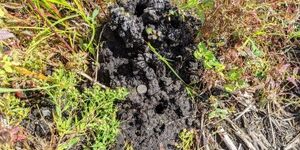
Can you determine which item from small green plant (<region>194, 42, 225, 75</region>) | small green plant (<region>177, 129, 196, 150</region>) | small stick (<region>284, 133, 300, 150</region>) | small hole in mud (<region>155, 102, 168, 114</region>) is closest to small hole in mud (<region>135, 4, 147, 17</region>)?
small green plant (<region>194, 42, 225, 75</region>)

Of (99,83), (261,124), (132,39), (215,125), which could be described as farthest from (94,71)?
(261,124)

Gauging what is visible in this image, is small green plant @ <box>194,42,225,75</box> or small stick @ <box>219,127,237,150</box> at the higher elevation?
small green plant @ <box>194,42,225,75</box>

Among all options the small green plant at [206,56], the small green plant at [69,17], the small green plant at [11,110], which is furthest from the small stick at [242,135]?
the small green plant at [11,110]

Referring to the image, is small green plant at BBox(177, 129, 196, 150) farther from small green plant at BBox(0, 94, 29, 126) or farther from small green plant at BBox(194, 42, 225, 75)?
small green plant at BBox(0, 94, 29, 126)

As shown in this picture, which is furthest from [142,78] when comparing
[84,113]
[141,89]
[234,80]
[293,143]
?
[293,143]

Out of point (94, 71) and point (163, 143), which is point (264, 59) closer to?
point (163, 143)

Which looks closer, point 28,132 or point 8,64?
point 8,64
